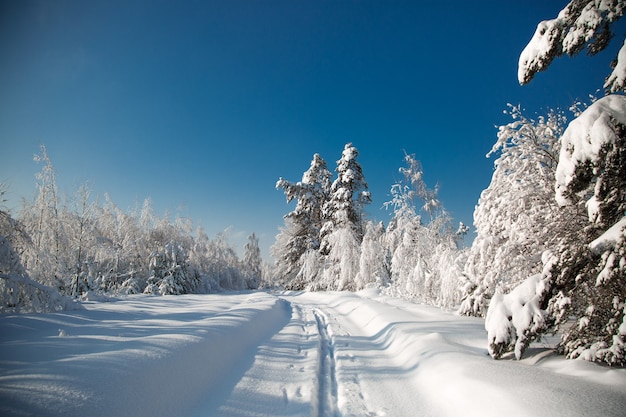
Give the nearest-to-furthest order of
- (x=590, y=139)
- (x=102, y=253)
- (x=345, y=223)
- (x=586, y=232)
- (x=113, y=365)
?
1. (x=590, y=139)
2. (x=113, y=365)
3. (x=586, y=232)
4. (x=102, y=253)
5. (x=345, y=223)

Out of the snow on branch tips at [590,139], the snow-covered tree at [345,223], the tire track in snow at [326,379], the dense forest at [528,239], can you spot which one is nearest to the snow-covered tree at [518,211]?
the dense forest at [528,239]

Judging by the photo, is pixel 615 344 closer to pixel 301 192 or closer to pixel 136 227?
pixel 301 192

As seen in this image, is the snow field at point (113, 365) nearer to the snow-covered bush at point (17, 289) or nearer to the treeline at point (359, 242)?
the snow-covered bush at point (17, 289)

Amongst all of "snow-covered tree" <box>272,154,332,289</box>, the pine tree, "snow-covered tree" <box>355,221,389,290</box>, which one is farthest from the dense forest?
the pine tree

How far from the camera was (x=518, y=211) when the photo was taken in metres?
5.62

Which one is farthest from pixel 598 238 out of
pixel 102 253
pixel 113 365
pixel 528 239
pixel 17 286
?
pixel 102 253

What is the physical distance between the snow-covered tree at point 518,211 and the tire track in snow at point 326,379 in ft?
13.1

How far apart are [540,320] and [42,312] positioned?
9.88 m

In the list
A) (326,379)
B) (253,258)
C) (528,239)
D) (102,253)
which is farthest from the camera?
(253,258)

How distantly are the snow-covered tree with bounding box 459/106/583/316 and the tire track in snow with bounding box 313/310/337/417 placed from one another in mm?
3998

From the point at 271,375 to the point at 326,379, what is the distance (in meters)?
0.84

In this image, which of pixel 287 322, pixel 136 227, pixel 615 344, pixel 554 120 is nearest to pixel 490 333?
pixel 615 344

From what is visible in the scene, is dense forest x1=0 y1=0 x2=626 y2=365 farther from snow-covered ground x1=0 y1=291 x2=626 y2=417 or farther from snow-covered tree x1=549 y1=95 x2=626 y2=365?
snow-covered ground x1=0 y1=291 x2=626 y2=417

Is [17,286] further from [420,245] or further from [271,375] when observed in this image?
[420,245]
